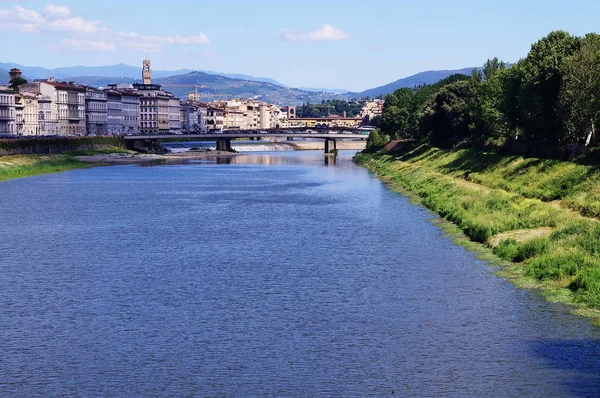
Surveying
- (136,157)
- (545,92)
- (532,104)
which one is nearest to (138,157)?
(136,157)

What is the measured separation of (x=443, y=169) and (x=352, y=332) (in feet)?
223

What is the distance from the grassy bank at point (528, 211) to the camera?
1491 inches

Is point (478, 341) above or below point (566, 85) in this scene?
below

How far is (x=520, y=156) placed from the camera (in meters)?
82.2

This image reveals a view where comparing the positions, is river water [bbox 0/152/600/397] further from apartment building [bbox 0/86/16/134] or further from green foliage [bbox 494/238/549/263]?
apartment building [bbox 0/86/16/134]

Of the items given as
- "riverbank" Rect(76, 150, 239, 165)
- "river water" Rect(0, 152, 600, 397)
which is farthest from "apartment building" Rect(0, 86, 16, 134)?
"river water" Rect(0, 152, 600, 397)

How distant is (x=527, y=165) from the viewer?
76.0m

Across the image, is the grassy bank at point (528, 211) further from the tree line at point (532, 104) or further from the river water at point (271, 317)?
the tree line at point (532, 104)

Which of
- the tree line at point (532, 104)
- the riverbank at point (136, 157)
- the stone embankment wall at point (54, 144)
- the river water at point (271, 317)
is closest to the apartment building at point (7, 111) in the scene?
the stone embankment wall at point (54, 144)

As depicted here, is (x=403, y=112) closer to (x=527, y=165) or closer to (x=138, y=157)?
(x=138, y=157)

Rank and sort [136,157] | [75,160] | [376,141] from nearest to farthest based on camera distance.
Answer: [75,160], [376,141], [136,157]

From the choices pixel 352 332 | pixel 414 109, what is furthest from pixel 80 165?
pixel 352 332

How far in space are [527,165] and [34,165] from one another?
70.8 metres

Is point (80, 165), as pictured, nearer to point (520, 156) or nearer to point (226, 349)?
point (520, 156)
